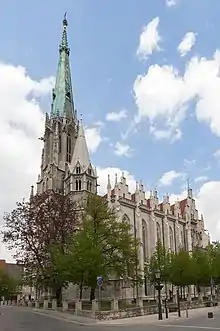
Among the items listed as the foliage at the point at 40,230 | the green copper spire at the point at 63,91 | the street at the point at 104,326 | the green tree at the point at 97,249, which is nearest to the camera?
the street at the point at 104,326

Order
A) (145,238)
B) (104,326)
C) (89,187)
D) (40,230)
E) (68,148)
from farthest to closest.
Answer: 1. (68,148)
2. (145,238)
3. (89,187)
4. (40,230)
5. (104,326)

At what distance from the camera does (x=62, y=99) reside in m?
85.0

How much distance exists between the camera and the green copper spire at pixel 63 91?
83.4m

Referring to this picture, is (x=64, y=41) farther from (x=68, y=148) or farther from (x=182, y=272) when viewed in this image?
(x=182, y=272)

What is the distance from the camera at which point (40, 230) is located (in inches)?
1729

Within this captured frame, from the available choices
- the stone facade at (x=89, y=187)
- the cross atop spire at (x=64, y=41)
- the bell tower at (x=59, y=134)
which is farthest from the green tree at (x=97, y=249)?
the cross atop spire at (x=64, y=41)

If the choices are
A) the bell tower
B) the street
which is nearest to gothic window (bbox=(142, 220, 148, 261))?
the bell tower

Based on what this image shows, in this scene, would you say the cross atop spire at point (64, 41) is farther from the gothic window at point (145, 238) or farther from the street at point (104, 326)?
the street at point (104, 326)

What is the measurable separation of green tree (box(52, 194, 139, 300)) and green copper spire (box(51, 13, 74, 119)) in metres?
43.2

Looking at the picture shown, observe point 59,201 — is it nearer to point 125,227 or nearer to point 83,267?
point 125,227

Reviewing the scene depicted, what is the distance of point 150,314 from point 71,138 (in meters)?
53.4

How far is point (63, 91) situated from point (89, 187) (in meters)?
27.3

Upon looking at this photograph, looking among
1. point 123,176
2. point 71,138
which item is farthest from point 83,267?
point 71,138

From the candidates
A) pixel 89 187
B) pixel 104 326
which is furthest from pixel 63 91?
pixel 104 326
